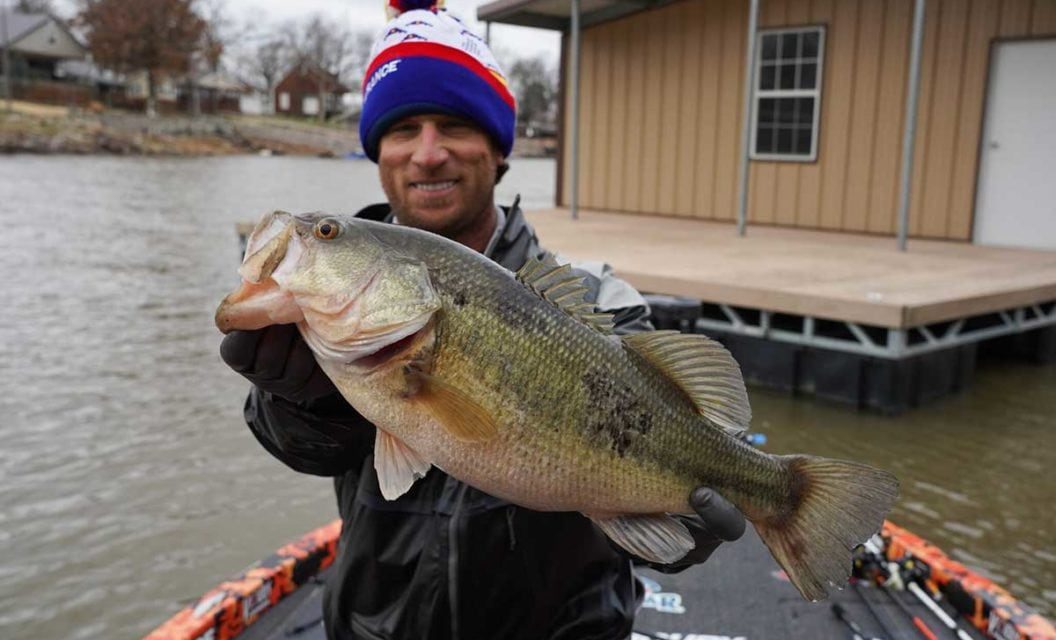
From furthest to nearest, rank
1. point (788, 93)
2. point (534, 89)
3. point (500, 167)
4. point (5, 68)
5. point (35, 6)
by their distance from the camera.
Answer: point (534, 89), point (35, 6), point (5, 68), point (788, 93), point (500, 167)

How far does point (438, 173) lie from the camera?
2555 millimetres

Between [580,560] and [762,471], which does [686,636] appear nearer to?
[580,560]

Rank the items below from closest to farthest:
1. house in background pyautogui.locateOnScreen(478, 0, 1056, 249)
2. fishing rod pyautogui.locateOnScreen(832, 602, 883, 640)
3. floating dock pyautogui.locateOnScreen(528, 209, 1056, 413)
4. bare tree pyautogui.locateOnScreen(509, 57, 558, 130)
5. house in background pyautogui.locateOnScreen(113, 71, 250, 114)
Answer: fishing rod pyautogui.locateOnScreen(832, 602, 883, 640)
floating dock pyautogui.locateOnScreen(528, 209, 1056, 413)
house in background pyautogui.locateOnScreen(478, 0, 1056, 249)
house in background pyautogui.locateOnScreen(113, 71, 250, 114)
bare tree pyautogui.locateOnScreen(509, 57, 558, 130)

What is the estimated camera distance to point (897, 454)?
6438 millimetres

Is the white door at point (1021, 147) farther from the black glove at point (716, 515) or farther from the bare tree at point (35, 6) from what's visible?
the bare tree at point (35, 6)

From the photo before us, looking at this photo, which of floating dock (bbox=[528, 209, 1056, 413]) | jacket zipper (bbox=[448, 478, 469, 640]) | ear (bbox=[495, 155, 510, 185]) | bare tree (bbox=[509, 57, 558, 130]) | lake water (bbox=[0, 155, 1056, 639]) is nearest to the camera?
jacket zipper (bbox=[448, 478, 469, 640])

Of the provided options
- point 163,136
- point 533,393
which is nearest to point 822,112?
point 533,393

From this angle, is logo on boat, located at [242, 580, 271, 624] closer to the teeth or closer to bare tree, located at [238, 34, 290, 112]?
the teeth

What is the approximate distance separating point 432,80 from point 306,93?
8165cm

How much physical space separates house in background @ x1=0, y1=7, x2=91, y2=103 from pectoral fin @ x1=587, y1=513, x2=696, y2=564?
6197 cm

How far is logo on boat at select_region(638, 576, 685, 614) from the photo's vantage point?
3.82 meters

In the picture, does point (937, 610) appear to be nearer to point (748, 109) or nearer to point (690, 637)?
point (690, 637)

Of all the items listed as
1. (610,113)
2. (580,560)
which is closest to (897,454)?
(580,560)

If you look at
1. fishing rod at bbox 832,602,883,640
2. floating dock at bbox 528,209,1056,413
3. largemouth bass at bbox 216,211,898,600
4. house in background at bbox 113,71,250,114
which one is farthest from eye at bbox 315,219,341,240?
house in background at bbox 113,71,250,114
